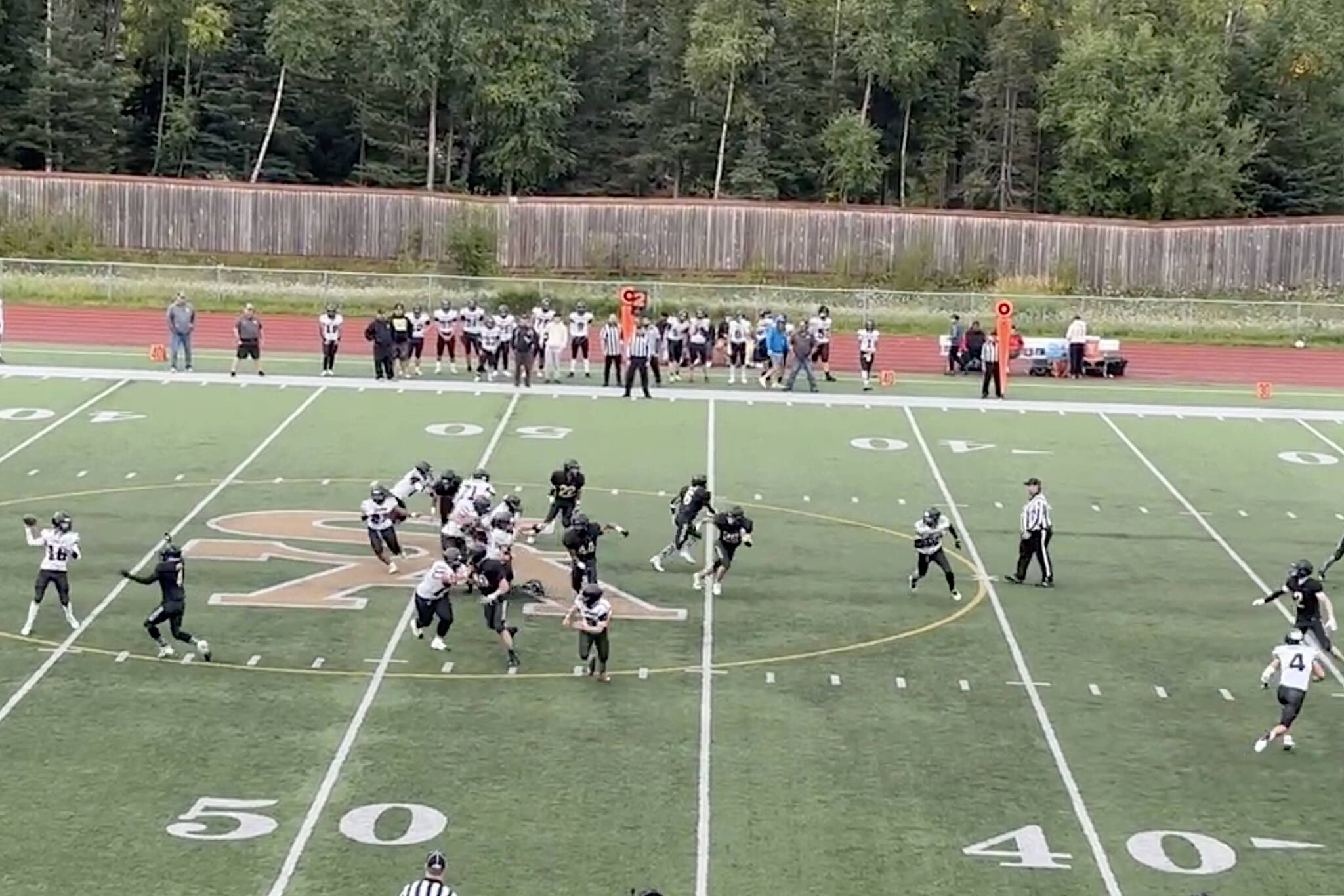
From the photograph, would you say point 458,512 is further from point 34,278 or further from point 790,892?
point 34,278

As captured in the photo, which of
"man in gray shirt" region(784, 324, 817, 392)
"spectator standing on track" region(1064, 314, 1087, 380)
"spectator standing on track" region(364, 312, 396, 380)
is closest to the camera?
"spectator standing on track" region(364, 312, 396, 380)

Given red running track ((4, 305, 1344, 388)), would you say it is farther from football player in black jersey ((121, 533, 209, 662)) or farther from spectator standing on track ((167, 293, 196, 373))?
football player in black jersey ((121, 533, 209, 662))

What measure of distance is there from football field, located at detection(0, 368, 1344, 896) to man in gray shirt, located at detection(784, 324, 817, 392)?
538 centimetres

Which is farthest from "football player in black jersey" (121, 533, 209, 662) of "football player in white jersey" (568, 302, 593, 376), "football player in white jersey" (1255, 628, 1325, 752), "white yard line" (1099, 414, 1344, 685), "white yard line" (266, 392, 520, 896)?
"football player in white jersey" (568, 302, 593, 376)

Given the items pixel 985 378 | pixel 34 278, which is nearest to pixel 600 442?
pixel 985 378

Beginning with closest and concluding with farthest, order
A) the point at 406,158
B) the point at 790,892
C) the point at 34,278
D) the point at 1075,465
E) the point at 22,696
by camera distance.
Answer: the point at 790,892 → the point at 22,696 → the point at 1075,465 → the point at 34,278 → the point at 406,158

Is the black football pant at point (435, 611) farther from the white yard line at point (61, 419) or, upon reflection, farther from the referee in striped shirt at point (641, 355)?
the referee in striped shirt at point (641, 355)

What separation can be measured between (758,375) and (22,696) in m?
22.4

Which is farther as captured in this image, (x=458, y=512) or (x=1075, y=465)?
(x=1075, y=465)

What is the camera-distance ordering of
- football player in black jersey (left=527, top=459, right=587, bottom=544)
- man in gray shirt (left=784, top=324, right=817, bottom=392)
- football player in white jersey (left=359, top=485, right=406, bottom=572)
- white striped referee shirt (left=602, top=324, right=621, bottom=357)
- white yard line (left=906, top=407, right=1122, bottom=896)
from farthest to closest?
man in gray shirt (left=784, top=324, right=817, bottom=392) → white striped referee shirt (left=602, top=324, right=621, bottom=357) → football player in black jersey (left=527, top=459, right=587, bottom=544) → football player in white jersey (left=359, top=485, right=406, bottom=572) → white yard line (left=906, top=407, right=1122, bottom=896)

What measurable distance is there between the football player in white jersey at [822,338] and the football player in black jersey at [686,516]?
13843 mm

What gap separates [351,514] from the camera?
78.9 feet

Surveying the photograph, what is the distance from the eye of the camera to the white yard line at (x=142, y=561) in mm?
16672

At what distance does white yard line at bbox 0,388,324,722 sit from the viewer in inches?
656
